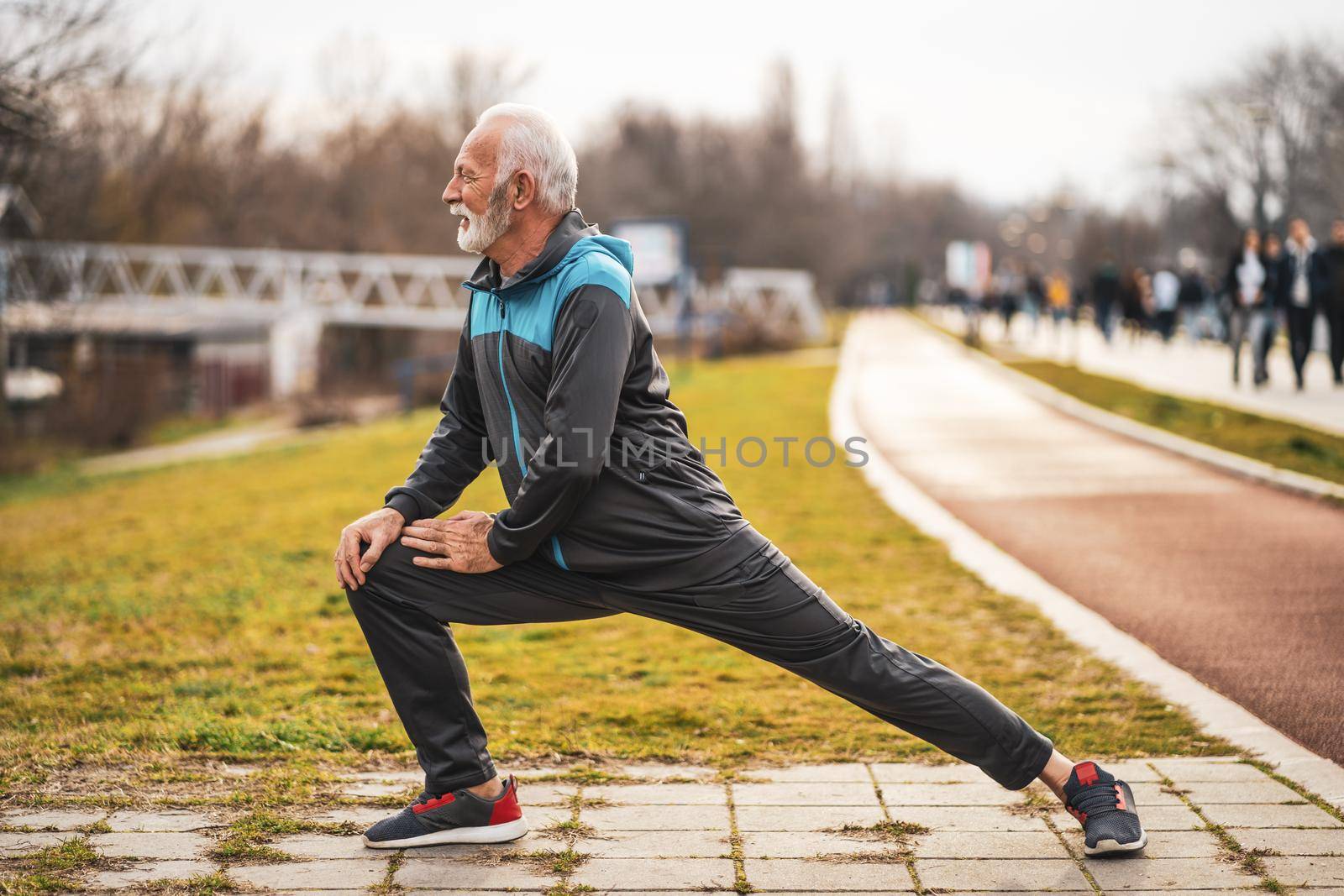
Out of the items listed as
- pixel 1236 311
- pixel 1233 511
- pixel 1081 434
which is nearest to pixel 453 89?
pixel 1236 311

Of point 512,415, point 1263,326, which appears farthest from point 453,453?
point 1263,326

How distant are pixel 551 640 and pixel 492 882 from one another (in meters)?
2.80

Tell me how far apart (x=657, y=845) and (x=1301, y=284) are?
15.3 meters

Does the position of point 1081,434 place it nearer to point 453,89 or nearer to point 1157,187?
point 453,89

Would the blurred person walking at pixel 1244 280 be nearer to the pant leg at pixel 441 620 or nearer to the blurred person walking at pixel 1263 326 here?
the blurred person walking at pixel 1263 326

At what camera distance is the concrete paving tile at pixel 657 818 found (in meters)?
3.55

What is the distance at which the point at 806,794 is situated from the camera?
150 inches

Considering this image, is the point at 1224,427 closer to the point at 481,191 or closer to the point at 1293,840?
the point at 1293,840

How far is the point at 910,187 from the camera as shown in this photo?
453 feet

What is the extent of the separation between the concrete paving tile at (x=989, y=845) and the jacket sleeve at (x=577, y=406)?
1.24 metres

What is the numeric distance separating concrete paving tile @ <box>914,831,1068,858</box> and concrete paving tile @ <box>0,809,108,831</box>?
213 centimetres

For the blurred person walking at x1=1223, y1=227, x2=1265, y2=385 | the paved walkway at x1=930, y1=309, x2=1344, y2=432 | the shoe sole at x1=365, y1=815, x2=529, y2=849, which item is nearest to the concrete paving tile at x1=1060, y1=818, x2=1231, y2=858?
the shoe sole at x1=365, y1=815, x2=529, y2=849

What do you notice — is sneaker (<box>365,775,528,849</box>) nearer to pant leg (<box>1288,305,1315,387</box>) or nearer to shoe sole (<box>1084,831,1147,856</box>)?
shoe sole (<box>1084,831,1147,856</box>)

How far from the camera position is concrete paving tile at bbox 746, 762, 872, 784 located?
3.95 metres
